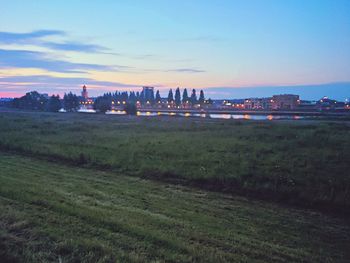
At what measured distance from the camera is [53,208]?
11141 mm

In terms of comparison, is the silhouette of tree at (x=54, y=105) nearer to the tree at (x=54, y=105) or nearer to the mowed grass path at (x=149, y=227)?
the tree at (x=54, y=105)

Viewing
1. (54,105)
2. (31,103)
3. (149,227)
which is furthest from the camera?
(31,103)

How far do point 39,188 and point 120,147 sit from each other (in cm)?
1536

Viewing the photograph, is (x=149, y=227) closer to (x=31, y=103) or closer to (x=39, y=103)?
(x=39, y=103)

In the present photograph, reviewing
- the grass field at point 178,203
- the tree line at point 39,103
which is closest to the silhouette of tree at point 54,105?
the tree line at point 39,103

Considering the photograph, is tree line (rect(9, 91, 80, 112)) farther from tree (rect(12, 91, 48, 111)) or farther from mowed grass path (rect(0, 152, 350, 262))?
mowed grass path (rect(0, 152, 350, 262))

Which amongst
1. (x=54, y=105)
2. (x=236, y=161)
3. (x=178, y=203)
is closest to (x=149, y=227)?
(x=178, y=203)

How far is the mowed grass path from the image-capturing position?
25.7 feet

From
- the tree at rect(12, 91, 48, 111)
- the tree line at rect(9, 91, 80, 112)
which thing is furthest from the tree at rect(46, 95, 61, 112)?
the tree at rect(12, 91, 48, 111)

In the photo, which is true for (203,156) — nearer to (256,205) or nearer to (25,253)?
(256,205)

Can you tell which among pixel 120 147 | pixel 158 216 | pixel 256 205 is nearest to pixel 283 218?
pixel 256 205

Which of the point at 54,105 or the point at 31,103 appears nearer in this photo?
the point at 54,105

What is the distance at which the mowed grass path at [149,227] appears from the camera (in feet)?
25.7

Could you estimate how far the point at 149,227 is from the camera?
1028 cm
